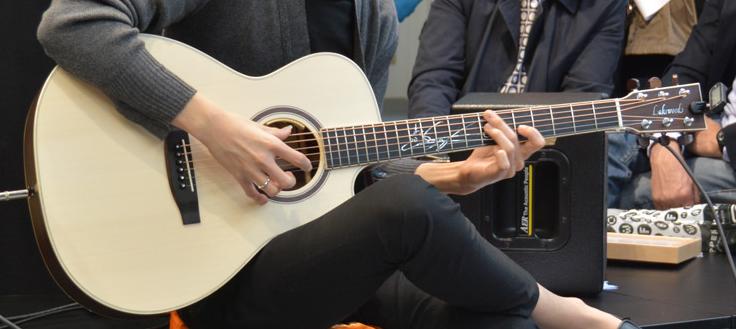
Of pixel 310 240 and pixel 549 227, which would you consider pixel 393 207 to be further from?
pixel 549 227

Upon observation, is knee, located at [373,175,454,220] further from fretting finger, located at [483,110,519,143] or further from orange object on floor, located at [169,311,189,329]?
orange object on floor, located at [169,311,189,329]

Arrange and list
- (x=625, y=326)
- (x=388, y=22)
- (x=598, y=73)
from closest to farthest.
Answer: (x=625, y=326), (x=388, y=22), (x=598, y=73)

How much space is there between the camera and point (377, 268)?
1.20m

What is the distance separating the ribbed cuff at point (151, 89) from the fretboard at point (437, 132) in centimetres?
24

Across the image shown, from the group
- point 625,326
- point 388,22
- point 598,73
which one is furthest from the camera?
point 598,73

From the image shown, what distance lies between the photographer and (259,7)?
1.41 meters

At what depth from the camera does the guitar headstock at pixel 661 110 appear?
57.6 inches

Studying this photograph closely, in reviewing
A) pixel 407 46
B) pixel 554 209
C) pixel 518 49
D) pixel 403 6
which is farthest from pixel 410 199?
pixel 407 46

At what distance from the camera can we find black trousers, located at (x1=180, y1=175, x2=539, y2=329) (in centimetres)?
117

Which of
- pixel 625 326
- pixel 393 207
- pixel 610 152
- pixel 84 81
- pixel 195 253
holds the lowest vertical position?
pixel 610 152

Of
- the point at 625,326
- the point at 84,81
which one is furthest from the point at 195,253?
the point at 625,326

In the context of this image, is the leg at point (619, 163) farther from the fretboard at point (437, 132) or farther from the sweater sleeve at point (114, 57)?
the sweater sleeve at point (114, 57)

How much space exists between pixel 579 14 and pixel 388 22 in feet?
3.46

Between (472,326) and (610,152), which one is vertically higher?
(472,326)
